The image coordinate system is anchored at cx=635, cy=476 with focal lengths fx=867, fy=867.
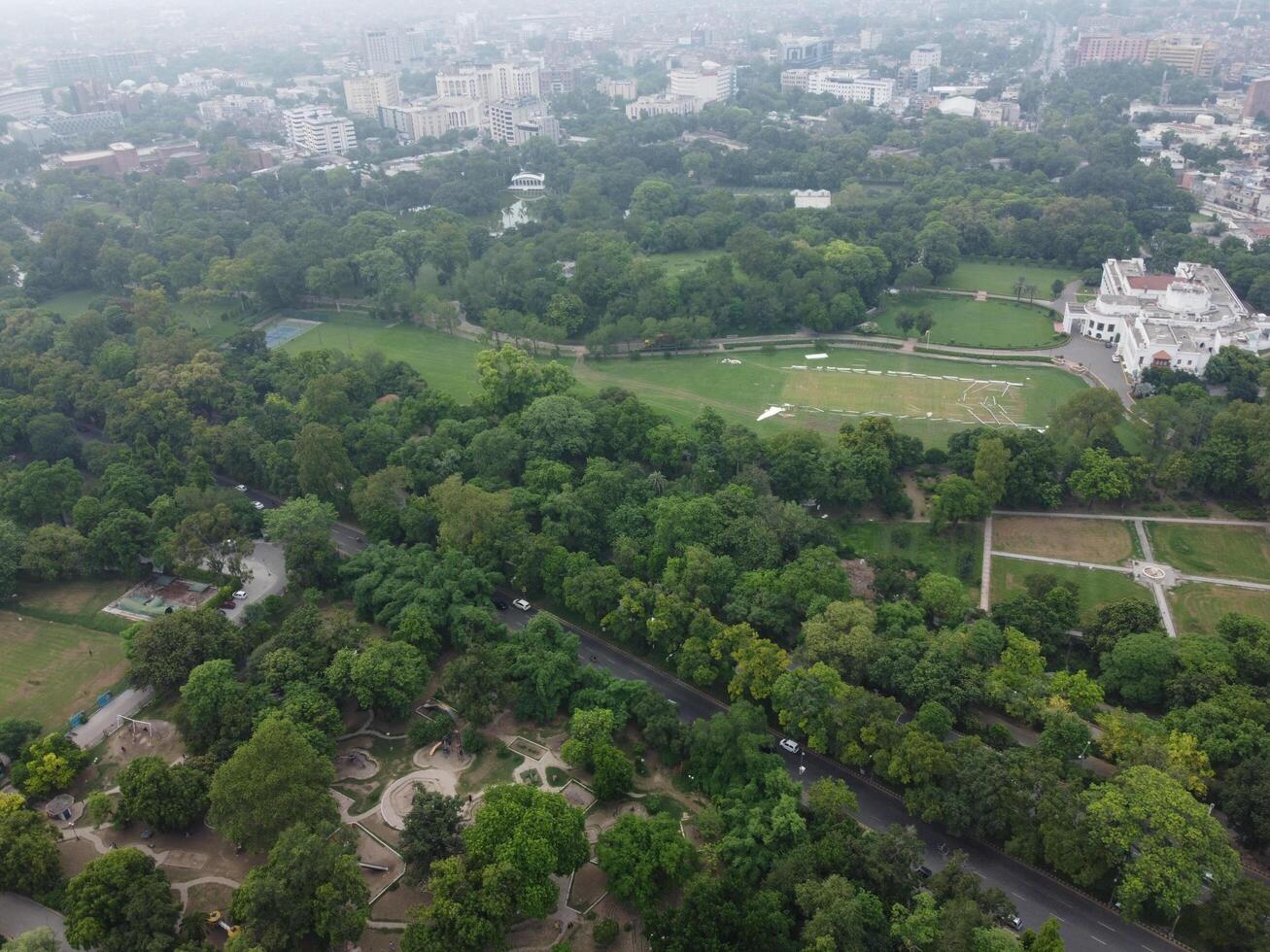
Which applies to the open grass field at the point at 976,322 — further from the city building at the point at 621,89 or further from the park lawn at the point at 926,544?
the city building at the point at 621,89

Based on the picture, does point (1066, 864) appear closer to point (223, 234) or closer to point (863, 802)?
point (863, 802)

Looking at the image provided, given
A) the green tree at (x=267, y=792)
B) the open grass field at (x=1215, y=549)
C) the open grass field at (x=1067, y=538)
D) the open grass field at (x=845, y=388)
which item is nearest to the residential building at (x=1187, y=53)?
the open grass field at (x=845, y=388)

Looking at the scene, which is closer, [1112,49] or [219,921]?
[219,921]

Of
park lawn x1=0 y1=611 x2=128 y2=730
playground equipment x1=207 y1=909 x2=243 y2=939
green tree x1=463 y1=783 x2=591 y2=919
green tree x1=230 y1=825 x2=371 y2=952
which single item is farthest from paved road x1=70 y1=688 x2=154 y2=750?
green tree x1=463 y1=783 x2=591 y2=919

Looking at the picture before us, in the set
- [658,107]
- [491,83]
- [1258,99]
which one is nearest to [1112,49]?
[1258,99]

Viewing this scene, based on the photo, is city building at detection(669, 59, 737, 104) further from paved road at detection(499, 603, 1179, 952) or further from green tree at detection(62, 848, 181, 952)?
green tree at detection(62, 848, 181, 952)

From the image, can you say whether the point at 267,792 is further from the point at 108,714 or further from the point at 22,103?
→ the point at 22,103

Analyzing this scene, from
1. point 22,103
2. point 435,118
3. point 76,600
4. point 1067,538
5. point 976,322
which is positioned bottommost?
point 76,600
